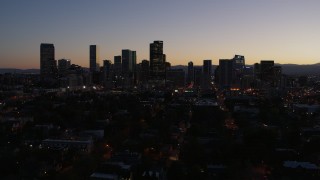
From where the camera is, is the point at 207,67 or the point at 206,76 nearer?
the point at 206,76

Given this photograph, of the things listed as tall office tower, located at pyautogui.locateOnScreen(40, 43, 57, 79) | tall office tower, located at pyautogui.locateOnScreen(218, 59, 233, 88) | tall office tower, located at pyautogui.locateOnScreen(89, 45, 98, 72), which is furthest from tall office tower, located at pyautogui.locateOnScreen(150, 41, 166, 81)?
tall office tower, located at pyautogui.locateOnScreen(89, 45, 98, 72)

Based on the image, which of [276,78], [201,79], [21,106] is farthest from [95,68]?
[21,106]

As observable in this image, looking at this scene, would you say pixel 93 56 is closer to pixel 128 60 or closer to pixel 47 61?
pixel 128 60

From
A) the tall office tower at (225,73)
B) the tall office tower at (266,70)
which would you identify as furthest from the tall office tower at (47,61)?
the tall office tower at (266,70)

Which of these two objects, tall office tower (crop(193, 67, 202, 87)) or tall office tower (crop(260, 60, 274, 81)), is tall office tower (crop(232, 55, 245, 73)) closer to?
tall office tower (crop(193, 67, 202, 87))

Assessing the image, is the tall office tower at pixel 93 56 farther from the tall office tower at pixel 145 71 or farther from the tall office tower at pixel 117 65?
the tall office tower at pixel 145 71

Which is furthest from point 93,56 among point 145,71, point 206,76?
point 206,76
